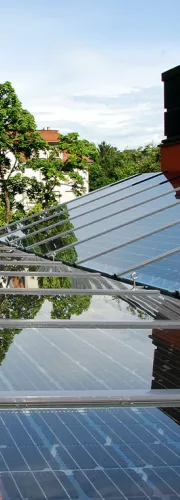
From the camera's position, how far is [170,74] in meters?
16.2

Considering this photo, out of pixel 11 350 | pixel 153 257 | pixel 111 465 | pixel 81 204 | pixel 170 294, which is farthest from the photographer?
pixel 81 204

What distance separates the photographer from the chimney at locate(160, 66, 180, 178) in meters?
15.7

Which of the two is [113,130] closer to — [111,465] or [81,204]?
[81,204]

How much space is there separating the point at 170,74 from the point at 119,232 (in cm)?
553

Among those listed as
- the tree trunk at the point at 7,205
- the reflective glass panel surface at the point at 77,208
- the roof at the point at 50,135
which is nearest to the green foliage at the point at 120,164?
the roof at the point at 50,135

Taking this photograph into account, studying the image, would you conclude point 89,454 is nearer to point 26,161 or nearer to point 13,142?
point 13,142

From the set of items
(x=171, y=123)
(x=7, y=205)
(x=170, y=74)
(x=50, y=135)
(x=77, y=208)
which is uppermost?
(x=50, y=135)

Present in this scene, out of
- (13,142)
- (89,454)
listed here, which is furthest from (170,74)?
(13,142)

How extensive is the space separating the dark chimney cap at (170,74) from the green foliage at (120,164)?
3593cm

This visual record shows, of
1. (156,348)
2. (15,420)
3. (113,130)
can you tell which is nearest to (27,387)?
(15,420)

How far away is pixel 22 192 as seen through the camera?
46781 millimetres

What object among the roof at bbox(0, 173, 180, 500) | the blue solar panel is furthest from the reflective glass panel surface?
the blue solar panel

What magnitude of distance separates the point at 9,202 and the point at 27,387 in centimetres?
4197

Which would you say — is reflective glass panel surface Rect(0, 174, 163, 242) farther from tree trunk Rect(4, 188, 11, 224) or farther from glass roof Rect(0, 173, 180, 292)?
tree trunk Rect(4, 188, 11, 224)
